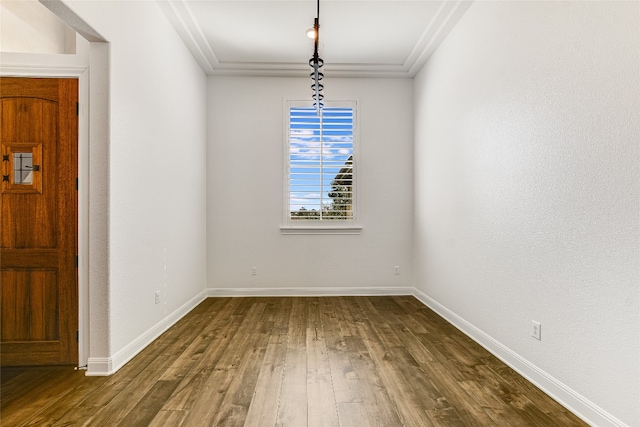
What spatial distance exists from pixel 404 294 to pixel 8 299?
14.3 ft

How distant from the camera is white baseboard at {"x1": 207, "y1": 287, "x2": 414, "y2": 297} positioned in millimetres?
5191

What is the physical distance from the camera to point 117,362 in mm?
2689

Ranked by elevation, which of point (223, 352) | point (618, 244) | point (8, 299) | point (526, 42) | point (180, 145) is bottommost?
point (223, 352)

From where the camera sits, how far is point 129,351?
2.88 m

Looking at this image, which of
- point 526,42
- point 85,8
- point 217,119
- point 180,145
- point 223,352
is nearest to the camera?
point 85,8

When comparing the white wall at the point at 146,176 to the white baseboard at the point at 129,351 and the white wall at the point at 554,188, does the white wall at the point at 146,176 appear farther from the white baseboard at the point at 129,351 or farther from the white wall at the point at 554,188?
the white wall at the point at 554,188

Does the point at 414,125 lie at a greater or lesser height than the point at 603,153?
greater

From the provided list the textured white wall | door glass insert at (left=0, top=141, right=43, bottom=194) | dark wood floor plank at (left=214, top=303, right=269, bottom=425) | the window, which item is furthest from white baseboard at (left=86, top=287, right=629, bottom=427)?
the textured white wall

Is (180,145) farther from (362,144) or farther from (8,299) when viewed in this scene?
(362,144)

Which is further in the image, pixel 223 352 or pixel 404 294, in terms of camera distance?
pixel 404 294

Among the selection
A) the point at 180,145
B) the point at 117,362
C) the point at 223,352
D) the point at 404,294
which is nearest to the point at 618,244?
the point at 223,352

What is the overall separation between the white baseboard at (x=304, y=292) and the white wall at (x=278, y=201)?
2cm

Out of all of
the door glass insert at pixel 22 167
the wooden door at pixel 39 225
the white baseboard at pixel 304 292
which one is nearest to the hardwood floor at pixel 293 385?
the wooden door at pixel 39 225

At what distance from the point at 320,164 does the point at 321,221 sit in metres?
0.81
